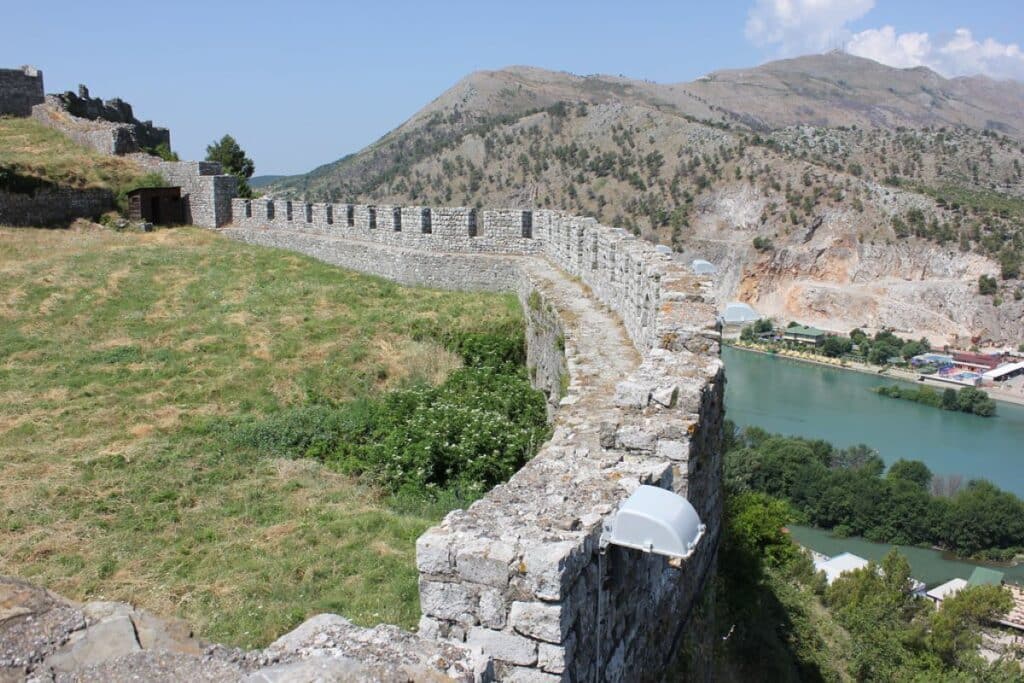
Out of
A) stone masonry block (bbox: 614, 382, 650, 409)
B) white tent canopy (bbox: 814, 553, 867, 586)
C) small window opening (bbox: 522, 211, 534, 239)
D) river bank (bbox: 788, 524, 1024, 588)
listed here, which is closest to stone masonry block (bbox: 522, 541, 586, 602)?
stone masonry block (bbox: 614, 382, 650, 409)

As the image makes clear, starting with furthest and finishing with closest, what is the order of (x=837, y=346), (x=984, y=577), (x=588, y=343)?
(x=837, y=346)
(x=984, y=577)
(x=588, y=343)

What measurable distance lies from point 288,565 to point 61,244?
11689mm

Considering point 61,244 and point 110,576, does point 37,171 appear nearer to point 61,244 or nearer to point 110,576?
point 61,244

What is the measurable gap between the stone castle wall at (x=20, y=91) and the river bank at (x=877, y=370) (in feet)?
160

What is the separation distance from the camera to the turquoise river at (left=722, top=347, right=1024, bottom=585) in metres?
37.6

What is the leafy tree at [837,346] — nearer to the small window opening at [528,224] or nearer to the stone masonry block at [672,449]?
the small window opening at [528,224]

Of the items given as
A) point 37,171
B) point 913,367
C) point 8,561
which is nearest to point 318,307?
Result: point 8,561

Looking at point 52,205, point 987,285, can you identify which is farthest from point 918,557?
point 52,205

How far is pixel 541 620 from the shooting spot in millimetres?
2406

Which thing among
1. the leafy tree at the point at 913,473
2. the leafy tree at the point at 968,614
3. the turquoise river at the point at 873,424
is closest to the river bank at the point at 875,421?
the turquoise river at the point at 873,424

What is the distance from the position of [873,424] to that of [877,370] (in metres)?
7.89

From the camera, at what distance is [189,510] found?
600cm

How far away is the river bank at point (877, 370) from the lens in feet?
160

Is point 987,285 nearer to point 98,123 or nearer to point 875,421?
point 875,421
